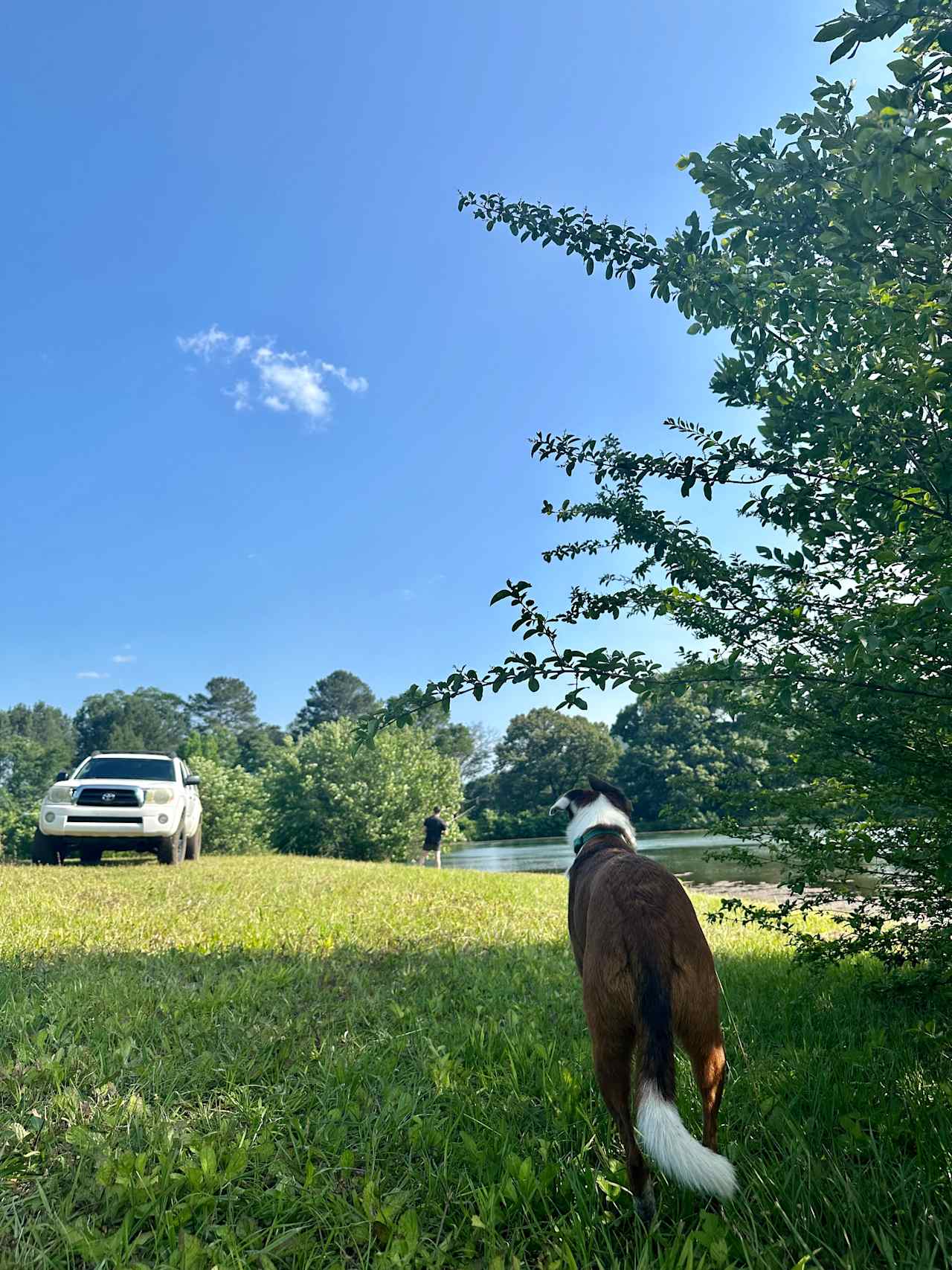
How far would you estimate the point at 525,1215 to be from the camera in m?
2.25

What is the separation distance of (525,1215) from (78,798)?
40.8 feet

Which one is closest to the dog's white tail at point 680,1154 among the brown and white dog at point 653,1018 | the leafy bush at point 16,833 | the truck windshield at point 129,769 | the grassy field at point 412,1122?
the brown and white dog at point 653,1018

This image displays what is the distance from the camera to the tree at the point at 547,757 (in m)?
61.5

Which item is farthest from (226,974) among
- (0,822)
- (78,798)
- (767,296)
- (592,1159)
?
(0,822)

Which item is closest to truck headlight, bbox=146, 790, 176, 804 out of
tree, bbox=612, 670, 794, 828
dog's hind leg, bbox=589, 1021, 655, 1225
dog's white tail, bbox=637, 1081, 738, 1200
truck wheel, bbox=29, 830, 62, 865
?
truck wheel, bbox=29, 830, 62, 865

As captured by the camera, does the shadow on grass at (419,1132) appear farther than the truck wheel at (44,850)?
No

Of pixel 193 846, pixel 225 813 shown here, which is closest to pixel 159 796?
pixel 193 846

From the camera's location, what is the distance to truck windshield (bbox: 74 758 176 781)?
13.2 meters

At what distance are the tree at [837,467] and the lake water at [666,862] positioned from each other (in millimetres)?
1310

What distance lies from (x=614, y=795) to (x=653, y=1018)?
1.90m

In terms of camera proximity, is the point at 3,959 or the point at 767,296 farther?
the point at 3,959

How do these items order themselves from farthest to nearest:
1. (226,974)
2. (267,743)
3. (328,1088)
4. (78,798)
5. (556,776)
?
(267,743) → (556,776) → (78,798) → (226,974) → (328,1088)

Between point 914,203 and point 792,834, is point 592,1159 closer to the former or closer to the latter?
point 792,834

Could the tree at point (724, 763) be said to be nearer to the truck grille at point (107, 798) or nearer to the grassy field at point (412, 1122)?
the grassy field at point (412, 1122)
